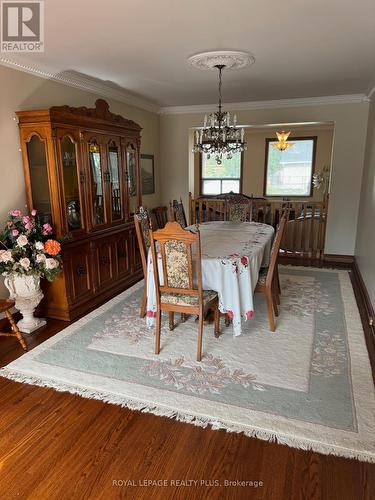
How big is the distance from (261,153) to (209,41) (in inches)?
269

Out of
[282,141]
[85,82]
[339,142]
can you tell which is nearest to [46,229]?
[85,82]

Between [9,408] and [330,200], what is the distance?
17.0 feet

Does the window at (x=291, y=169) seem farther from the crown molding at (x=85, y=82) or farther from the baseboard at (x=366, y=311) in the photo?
the baseboard at (x=366, y=311)

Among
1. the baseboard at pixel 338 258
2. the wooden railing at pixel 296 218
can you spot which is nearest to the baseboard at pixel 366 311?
the baseboard at pixel 338 258

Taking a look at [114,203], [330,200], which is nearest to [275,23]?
[114,203]

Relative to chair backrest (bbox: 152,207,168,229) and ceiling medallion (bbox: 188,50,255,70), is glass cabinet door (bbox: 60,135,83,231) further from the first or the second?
chair backrest (bbox: 152,207,168,229)

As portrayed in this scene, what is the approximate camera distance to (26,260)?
3059 millimetres

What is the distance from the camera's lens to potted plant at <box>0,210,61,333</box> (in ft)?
10.2

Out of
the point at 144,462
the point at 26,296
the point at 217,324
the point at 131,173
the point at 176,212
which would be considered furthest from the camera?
the point at 131,173

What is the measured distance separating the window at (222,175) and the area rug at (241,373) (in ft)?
21.4

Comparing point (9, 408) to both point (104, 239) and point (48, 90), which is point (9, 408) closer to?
point (104, 239)

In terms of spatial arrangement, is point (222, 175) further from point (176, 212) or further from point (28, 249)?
point (28, 249)

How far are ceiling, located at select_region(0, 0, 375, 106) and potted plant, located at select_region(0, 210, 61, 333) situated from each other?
1.58 metres

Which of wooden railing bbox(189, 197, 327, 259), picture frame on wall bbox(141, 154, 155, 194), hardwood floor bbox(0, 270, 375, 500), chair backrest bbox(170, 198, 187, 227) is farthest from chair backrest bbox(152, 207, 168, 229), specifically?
hardwood floor bbox(0, 270, 375, 500)
